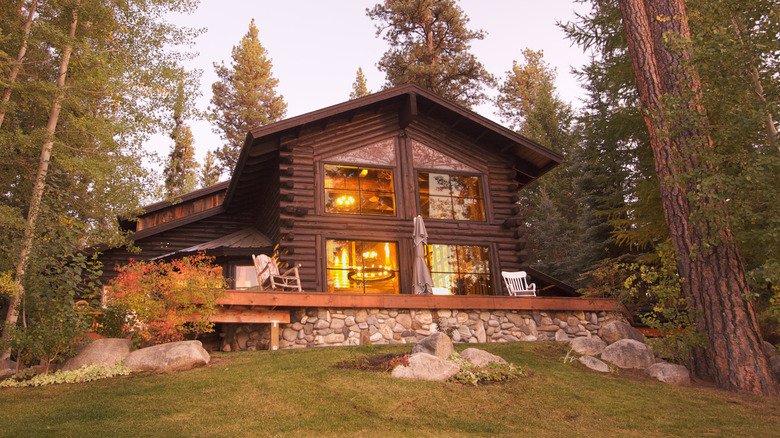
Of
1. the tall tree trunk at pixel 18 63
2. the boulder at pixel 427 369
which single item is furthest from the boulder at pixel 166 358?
the tall tree trunk at pixel 18 63

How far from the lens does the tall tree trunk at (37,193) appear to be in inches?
340

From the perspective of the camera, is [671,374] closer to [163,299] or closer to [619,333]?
[619,333]

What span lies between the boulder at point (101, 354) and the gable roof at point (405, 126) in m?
5.37

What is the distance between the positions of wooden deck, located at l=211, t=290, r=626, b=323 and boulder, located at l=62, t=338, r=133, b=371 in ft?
5.43

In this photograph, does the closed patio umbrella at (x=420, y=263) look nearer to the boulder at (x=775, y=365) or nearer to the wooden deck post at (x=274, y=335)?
the wooden deck post at (x=274, y=335)

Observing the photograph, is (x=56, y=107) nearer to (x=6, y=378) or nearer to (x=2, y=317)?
(x=6, y=378)

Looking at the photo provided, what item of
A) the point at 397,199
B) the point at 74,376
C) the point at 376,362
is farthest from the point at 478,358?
the point at 397,199

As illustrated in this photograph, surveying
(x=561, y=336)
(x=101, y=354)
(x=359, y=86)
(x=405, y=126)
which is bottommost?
(x=561, y=336)

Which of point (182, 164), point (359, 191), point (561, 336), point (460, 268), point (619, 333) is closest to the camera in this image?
point (619, 333)

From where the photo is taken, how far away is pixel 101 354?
24.7ft

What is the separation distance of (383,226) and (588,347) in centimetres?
553

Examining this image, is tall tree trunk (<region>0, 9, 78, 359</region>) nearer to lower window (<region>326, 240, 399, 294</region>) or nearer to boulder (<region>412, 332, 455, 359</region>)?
lower window (<region>326, 240, 399, 294</region>)

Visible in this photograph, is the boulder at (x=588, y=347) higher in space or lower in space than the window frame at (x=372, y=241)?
lower

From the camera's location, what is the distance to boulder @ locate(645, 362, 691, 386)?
767cm
